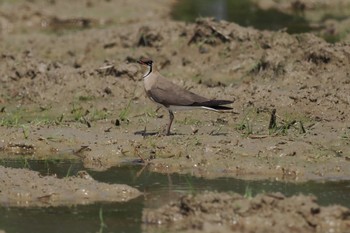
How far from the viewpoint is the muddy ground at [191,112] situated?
38.8 ft

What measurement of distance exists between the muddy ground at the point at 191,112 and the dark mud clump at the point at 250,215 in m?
2.06

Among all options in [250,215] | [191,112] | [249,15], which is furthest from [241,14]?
[250,215]

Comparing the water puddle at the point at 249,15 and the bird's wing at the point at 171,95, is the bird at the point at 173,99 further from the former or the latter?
the water puddle at the point at 249,15

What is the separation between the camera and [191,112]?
14047 millimetres

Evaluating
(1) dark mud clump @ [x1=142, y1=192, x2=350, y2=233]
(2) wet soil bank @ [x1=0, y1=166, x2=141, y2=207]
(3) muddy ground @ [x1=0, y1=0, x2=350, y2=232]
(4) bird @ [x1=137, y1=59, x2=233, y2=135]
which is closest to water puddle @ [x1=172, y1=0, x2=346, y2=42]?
(3) muddy ground @ [x1=0, y1=0, x2=350, y2=232]

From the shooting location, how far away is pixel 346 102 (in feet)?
45.4

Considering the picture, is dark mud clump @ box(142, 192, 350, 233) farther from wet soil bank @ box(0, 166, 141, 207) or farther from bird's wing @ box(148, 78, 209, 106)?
bird's wing @ box(148, 78, 209, 106)

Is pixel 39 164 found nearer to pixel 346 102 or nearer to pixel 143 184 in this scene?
pixel 143 184

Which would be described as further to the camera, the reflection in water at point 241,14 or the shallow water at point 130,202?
the reflection in water at point 241,14

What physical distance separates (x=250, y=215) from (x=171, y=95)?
4.33 m

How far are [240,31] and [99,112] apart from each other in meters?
3.83

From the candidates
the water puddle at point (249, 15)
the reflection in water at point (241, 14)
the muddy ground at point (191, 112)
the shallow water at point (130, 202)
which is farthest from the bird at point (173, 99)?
the reflection in water at point (241, 14)

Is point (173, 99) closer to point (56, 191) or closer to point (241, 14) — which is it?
point (56, 191)

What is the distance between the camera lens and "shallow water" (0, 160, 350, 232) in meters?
9.34
